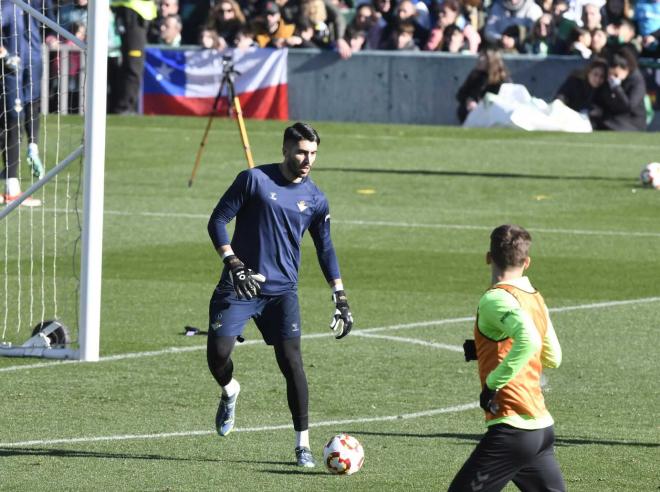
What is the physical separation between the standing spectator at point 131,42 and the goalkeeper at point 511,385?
25187 millimetres

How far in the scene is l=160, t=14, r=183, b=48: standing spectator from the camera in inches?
1347

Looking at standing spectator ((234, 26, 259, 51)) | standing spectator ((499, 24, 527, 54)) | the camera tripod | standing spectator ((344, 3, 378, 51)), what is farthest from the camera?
standing spectator ((344, 3, 378, 51))

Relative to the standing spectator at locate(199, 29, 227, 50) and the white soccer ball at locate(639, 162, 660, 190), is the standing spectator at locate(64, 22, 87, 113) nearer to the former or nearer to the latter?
the standing spectator at locate(199, 29, 227, 50)

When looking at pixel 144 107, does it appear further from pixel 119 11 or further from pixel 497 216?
pixel 497 216

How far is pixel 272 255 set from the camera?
32.5ft

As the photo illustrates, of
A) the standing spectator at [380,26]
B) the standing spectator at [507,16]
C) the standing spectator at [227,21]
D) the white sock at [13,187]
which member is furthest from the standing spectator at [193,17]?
the white sock at [13,187]

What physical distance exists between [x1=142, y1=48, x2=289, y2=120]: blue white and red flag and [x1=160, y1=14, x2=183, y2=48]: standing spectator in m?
0.94

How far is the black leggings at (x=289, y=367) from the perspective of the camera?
32.0 feet

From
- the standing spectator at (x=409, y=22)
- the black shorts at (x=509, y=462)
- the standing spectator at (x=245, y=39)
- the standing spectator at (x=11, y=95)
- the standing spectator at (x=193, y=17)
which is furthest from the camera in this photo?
the standing spectator at (x=193, y=17)

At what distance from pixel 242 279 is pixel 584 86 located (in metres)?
21.3

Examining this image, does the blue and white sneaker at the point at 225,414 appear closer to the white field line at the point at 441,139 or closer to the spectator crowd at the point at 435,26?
the white field line at the point at 441,139

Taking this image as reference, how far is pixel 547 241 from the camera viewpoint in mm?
19250

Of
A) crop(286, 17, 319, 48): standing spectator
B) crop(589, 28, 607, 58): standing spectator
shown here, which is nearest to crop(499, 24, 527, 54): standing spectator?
crop(589, 28, 607, 58): standing spectator

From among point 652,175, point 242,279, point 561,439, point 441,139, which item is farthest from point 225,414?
point 441,139
